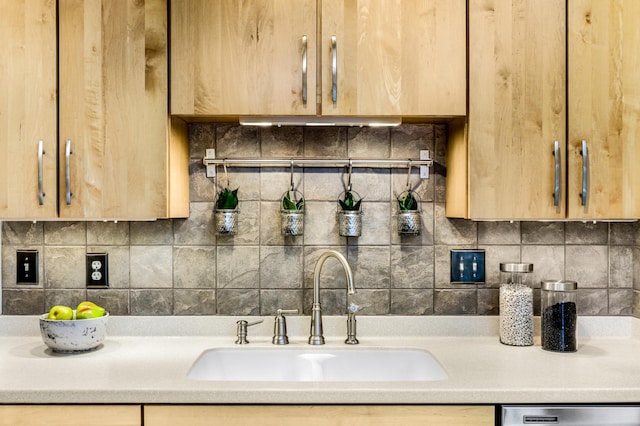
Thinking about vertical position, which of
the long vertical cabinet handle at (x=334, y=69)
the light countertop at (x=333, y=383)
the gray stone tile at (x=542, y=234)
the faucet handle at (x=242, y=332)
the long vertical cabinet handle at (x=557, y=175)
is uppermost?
the long vertical cabinet handle at (x=334, y=69)

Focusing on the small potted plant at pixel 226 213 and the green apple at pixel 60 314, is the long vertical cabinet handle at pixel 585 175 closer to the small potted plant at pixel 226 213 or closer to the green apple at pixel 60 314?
the small potted plant at pixel 226 213

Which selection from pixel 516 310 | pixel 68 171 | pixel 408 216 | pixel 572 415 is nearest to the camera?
pixel 572 415

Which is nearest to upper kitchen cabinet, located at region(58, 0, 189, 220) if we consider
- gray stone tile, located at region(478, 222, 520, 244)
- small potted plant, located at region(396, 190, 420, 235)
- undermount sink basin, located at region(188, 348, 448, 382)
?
undermount sink basin, located at region(188, 348, 448, 382)

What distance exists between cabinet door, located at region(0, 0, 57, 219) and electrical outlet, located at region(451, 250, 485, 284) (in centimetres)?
143

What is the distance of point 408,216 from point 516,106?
20.7 inches

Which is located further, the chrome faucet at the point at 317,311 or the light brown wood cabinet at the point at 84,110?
the chrome faucet at the point at 317,311

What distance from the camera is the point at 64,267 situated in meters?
2.19

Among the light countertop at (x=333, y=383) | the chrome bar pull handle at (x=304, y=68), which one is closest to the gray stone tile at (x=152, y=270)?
the light countertop at (x=333, y=383)

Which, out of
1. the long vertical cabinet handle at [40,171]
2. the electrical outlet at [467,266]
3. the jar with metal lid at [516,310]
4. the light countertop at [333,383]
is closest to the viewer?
the light countertop at [333,383]

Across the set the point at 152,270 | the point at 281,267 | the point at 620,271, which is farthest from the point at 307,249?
the point at 620,271

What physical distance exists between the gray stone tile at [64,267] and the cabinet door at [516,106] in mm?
1445

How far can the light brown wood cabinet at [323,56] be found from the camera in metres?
1.88

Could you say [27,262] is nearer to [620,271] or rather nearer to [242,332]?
[242,332]

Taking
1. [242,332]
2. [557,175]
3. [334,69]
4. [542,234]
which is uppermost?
[334,69]
